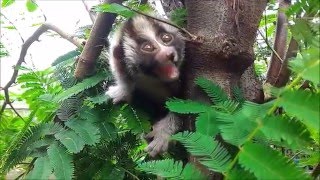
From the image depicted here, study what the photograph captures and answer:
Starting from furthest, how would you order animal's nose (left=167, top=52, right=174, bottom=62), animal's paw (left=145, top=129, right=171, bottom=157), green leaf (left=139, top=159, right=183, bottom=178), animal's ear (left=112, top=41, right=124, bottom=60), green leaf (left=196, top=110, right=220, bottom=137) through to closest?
1. animal's ear (left=112, top=41, right=124, bottom=60)
2. animal's nose (left=167, top=52, right=174, bottom=62)
3. animal's paw (left=145, top=129, right=171, bottom=157)
4. green leaf (left=196, top=110, right=220, bottom=137)
5. green leaf (left=139, top=159, right=183, bottom=178)

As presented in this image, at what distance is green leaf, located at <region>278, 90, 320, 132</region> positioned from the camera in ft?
3.67

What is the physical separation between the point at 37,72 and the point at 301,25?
75.0 inches

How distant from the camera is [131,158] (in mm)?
2172

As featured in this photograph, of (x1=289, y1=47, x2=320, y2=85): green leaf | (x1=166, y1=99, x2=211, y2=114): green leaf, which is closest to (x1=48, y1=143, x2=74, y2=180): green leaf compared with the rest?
(x1=166, y1=99, x2=211, y2=114): green leaf

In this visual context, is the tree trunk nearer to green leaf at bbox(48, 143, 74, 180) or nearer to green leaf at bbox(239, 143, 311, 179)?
green leaf at bbox(48, 143, 74, 180)

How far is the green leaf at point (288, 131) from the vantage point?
1175 mm

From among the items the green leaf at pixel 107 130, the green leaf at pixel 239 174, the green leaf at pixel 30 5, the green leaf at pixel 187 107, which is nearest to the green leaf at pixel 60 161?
the green leaf at pixel 107 130

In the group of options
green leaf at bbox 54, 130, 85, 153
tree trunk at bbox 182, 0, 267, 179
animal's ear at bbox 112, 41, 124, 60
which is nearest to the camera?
green leaf at bbox 54, 130, 85, 153

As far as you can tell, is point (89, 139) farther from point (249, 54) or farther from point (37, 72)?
point (37, 72)

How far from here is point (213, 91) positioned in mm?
1927

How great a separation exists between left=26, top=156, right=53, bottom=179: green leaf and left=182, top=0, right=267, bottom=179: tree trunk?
626mm

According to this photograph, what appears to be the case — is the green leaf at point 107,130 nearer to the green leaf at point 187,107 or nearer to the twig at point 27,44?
the green leaf at point 187,107

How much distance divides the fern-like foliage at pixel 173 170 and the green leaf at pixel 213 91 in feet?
1.48

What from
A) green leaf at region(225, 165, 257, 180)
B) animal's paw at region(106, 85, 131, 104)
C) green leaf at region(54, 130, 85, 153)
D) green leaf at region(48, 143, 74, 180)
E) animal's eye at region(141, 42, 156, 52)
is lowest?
animal's paw at region(106, 85, 131, 104)
